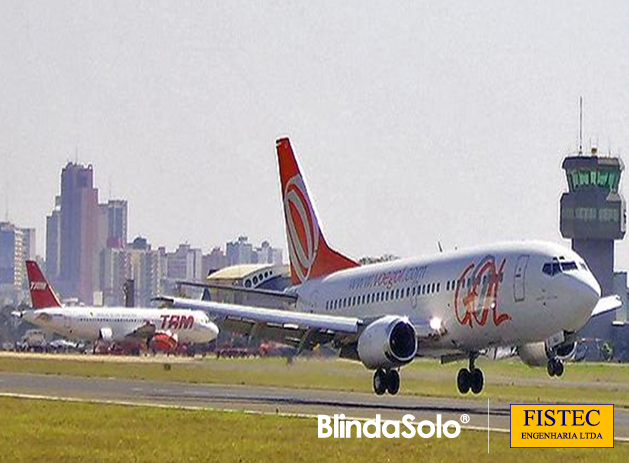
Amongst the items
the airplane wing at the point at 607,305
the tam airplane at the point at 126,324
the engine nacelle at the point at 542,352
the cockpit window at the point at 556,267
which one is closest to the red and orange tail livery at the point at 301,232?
the airplane wing at the point at 607,305

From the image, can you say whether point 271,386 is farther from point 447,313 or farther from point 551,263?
point 551,263

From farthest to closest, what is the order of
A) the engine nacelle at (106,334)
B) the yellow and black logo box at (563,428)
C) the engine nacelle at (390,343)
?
the engine nacelle at (106,334)
the engine nacelle at (390,343)
the yellow and black logo box at (563,428)

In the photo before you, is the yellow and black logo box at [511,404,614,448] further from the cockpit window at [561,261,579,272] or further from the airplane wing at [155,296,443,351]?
the airplane wing at [155,296,443,351]

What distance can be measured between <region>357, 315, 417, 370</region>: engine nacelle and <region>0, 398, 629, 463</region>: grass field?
38.6ft

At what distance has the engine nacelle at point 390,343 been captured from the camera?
2040 inches

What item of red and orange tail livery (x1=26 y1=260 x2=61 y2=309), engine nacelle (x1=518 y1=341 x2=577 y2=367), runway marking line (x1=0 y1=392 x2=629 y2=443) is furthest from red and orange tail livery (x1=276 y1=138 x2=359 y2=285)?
red and orange tail livery (x1=26 y1=260 x2=61 y2=309)

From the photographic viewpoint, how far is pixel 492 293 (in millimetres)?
51062

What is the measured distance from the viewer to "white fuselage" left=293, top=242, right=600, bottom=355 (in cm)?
4962

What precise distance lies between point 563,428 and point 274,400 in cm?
1767

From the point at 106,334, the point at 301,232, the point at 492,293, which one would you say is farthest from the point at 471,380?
the point at 106,334

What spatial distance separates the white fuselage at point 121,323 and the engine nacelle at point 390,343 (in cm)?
9377

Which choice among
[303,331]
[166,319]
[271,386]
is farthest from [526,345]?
[166,319]

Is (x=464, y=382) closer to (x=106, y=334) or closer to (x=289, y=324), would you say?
(x=289, y=324)

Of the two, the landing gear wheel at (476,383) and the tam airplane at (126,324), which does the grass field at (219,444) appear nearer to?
the landing gear wheel at (476,383)
